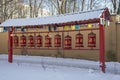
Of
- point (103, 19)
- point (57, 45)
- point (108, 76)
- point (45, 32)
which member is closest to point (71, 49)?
point (57, 45)

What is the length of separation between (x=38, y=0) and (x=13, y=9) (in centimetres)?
421

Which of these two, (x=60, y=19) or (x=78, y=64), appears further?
(x=78, y=64)

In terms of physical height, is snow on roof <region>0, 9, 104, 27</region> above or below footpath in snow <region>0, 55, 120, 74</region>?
above

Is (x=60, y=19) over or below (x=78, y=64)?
over

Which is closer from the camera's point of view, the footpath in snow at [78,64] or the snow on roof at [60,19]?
the snow on roof at [60,19]

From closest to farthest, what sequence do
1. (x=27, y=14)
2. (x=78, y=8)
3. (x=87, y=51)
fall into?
(x=87, y=51)
(x=78, y=8)
(x=27, y=14)

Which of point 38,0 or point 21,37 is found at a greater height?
point 38,0

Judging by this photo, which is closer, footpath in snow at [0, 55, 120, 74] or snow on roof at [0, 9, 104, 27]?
snow on roof at [0, 9, 104, 27]

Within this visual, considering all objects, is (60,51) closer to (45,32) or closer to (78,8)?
(45,32)

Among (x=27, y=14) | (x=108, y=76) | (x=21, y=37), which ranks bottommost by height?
(x=108, y=76)

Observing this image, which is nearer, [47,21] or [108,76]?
[108,76]

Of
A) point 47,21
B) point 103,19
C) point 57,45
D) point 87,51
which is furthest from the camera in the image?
point 57,45

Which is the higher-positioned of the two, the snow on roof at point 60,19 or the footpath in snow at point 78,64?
the snow on roof at point 60,19

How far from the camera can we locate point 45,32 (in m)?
26.0
